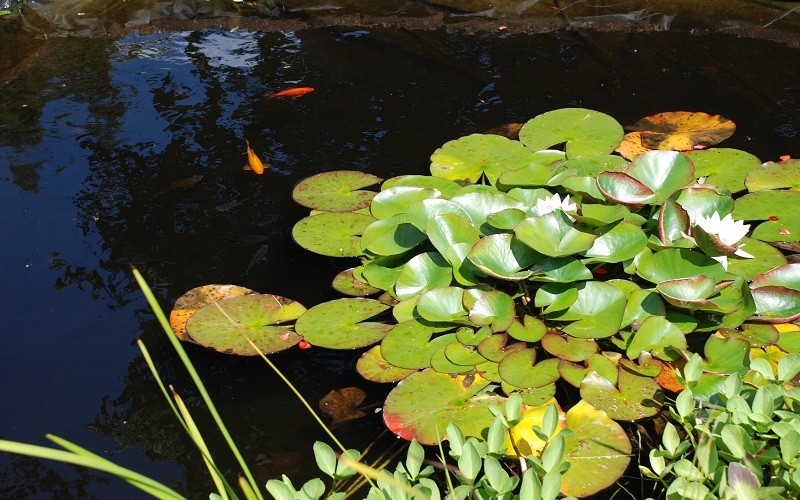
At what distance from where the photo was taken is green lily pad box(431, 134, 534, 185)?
290 cm

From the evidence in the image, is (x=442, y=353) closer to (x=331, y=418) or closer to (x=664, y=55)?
(x=331, y=418)

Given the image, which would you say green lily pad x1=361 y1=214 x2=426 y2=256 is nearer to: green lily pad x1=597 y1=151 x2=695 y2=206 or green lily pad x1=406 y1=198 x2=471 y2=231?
green lily pad x1=406 y1=198 x2=471 y2=231

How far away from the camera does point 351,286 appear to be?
8.43ft

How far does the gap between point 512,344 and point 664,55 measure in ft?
8.48

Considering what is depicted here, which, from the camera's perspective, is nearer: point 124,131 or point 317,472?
point 317,472

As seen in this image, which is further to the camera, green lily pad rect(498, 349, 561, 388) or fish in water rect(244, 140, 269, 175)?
fish in water rect(244, 140, 269, 175)

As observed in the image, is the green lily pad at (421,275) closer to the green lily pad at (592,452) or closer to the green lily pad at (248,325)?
the green lily pad at (248,325)

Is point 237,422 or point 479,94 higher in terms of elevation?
point 479,94

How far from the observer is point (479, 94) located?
3807 mm

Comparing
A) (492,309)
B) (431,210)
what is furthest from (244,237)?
(492,309)

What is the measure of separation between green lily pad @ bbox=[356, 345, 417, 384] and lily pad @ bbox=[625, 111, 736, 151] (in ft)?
5.34

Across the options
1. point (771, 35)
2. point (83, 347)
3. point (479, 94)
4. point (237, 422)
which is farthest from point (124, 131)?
point (771, 35)

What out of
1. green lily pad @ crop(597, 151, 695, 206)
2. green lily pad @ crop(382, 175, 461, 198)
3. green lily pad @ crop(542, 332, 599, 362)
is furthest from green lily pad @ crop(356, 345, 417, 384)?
green lily pad @ crop(597, 151, 695, 206)

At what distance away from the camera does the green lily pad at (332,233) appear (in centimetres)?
271
